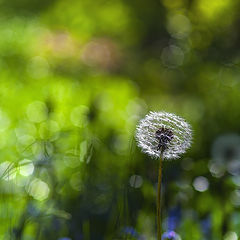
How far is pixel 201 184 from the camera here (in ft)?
7.59

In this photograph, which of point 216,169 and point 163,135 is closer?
point 163,135

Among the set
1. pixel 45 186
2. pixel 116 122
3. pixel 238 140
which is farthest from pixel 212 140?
pixel 45 186

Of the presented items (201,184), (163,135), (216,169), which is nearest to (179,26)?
(216,169)

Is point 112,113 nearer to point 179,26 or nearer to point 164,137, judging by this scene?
point 179,26

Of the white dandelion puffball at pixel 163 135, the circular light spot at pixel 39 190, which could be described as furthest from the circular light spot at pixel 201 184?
the white dandelion puffball at pixel 163 135

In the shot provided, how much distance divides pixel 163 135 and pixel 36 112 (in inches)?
111

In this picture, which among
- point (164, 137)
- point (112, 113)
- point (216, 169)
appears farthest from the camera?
point (112, 113)

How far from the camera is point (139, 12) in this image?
5.86 metres

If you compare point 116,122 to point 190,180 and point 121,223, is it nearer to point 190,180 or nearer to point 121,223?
point 190,180

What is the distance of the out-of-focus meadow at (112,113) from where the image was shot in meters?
1.85

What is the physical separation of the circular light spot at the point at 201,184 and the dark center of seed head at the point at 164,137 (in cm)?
112

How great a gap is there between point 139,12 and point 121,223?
4481mm

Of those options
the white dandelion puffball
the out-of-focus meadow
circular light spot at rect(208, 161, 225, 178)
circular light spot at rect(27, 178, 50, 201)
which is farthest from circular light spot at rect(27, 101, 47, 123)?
the white dandelion puffball

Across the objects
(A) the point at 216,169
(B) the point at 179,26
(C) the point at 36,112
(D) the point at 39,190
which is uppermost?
(B) the point at 179,26
